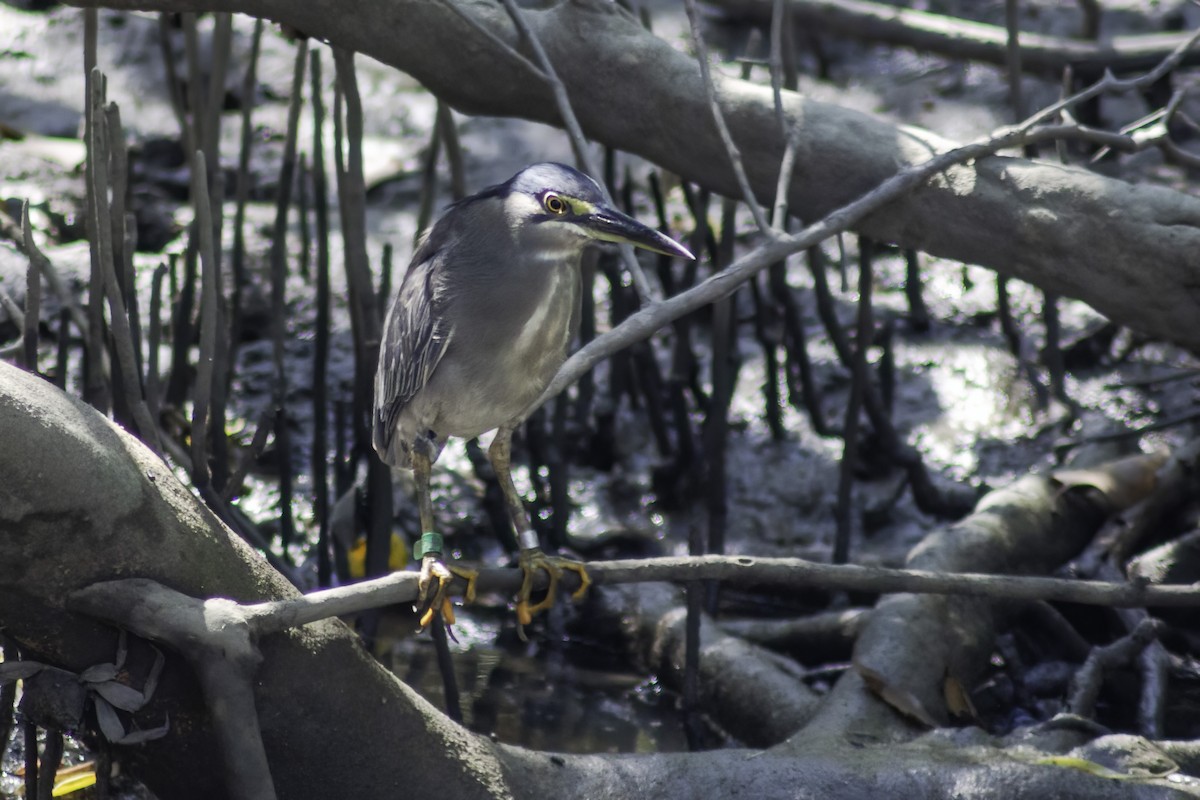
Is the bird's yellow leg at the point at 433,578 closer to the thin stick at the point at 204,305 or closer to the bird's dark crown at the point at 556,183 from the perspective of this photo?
the thin stick at the point at 204,305

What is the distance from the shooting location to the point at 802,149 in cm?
378

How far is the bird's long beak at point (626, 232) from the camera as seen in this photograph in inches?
112

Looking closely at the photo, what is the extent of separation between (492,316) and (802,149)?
117cm

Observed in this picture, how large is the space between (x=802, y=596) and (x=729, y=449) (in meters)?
0.73

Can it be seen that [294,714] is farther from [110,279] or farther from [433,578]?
[110,279]

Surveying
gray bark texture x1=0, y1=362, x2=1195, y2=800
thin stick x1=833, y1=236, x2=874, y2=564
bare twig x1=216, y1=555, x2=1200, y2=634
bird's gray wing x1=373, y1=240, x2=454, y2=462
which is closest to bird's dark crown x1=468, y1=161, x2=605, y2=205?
bird's gray wing x1=373, y1=240, x2=454, y2=462

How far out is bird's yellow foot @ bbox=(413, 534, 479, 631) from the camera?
3039mm

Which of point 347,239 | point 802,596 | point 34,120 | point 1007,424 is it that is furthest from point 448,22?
point 34,120

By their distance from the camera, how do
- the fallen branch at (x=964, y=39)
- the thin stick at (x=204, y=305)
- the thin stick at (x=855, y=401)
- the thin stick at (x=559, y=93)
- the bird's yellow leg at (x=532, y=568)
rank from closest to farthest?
the thin stick at (x=204, y=305)
the bird's yellow leg at (x=532, y=568)
the thin stick at (x=559, y=93)
the thin stick at (x=855, y=401)
the fallen branch at (x=964, y=39)

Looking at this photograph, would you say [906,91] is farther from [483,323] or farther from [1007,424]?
[483,323]

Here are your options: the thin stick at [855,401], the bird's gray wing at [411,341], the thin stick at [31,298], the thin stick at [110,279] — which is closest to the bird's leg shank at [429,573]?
the bird's gray wing at [411,341]

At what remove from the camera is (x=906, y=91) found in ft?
22.8

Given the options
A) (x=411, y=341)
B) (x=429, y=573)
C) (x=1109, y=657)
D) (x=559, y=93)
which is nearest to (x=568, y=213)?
(x=411, y=341)

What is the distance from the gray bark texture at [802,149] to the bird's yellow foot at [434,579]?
1332 millimetres
